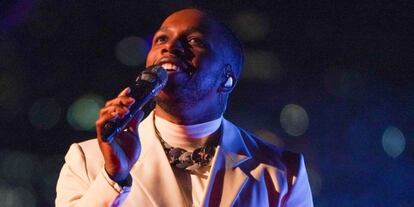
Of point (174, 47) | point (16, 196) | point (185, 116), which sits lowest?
point (16, 196)

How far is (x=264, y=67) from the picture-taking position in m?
3.26

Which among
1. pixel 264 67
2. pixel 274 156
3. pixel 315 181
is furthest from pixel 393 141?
pixel 274 156

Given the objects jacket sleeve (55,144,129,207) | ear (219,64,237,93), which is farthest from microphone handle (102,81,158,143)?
ear (219,64,237,93)

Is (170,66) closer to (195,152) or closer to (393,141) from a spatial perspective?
(195,152)

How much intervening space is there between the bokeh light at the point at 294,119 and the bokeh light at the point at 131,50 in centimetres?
82

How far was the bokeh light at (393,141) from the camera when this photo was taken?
10.9ft

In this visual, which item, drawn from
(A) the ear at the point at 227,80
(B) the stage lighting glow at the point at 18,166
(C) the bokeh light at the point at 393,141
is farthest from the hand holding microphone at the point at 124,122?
(C) the bokeh light at the point at 393,141

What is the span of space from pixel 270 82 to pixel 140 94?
1.86 metres

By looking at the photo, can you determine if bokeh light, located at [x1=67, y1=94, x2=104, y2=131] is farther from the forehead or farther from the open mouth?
the open mouth

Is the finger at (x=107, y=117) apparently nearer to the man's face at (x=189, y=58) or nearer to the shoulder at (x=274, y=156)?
the man's face at (x=189, y=58)

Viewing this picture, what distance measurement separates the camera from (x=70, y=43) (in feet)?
10.8

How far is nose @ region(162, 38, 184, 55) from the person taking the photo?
190cm

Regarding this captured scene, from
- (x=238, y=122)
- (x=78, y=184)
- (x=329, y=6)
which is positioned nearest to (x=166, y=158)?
(x=78, y=184)

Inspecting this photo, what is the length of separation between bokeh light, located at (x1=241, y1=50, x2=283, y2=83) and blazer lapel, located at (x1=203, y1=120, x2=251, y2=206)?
1.16m
